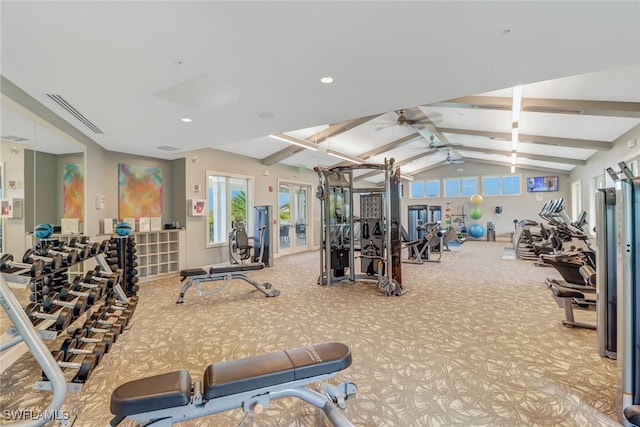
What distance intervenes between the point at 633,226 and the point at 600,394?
1.27 meters

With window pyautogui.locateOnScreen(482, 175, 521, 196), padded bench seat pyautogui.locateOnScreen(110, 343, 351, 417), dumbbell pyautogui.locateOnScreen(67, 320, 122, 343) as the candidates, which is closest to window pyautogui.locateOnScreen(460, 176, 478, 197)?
window pyautogui.locateOnScreen(482, 175, 521, 196)

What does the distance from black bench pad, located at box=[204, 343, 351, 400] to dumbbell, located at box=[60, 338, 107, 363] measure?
47.0 inches

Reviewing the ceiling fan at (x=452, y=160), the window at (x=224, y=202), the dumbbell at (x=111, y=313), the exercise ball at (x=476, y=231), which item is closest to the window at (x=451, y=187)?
the ceiling fan at (x=452, y=160)

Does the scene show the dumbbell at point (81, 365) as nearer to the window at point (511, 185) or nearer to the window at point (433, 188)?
the window at point (433, 188)

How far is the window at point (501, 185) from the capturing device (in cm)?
1232

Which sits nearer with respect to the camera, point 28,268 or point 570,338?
point 28,268

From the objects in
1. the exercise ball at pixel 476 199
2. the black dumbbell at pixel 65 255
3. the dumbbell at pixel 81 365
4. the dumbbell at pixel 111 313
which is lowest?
the dumbbell at pixel 81 365

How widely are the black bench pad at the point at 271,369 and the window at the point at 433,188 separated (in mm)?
13277

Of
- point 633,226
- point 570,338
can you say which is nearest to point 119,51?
point 633,226

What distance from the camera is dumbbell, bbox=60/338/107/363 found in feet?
7.48

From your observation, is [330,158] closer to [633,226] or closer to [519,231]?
[519,231]

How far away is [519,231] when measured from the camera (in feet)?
28.3

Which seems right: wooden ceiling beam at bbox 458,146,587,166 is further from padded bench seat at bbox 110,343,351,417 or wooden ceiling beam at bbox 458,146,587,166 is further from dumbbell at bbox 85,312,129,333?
dumbbell at bbox 85,312,129,333

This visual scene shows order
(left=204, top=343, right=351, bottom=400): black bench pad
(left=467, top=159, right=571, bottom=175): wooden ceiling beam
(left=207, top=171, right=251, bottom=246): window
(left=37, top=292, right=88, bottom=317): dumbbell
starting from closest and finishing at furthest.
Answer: (left=204, top=343, right=351, bottom=400): black bench pad < (left=37, top=292, right=88, bottom=317): dumbbell < (left=207, top=171, right=251, bottom=246): window < (left=467, top=159, right=571, bottom=175): wooden ceiling beam
